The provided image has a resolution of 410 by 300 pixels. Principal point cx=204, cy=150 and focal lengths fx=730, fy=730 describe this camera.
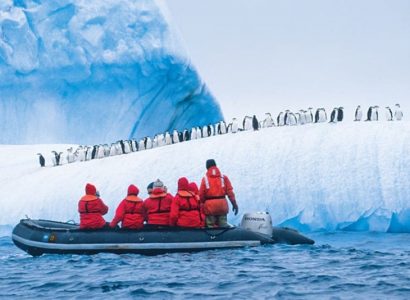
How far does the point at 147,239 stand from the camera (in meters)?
7.87

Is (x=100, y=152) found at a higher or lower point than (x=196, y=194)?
higher

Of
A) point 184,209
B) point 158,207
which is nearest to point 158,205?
point 158,207

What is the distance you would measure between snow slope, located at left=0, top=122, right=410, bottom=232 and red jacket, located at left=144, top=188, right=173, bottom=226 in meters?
3.44

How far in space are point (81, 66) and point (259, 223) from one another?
13296 millimetres

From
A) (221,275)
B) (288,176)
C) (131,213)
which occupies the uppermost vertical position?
(288,176)

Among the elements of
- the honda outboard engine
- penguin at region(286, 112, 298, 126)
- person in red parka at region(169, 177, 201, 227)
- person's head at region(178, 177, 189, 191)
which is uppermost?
penguin at region(286, 112, 298, 126)

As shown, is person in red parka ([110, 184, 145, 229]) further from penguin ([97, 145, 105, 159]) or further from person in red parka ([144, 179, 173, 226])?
penguin ([97, 145, 105, 159])

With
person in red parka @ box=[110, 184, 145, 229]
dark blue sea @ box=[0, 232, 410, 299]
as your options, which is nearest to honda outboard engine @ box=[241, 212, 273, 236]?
dark blue sea @ box=[0, 232, 410, 299]

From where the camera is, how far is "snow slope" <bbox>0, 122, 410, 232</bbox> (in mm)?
10789

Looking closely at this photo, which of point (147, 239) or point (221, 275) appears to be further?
A: point (147, 239)

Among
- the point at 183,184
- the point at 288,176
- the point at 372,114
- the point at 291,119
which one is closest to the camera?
the point at 183,184

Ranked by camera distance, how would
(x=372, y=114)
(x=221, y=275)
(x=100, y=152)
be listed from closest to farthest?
(x=221, y=275), (x=372, y=114), (x=100, y=152)

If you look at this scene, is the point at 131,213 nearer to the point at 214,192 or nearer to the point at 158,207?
the point at 158,207

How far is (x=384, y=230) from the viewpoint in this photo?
10.7 m
